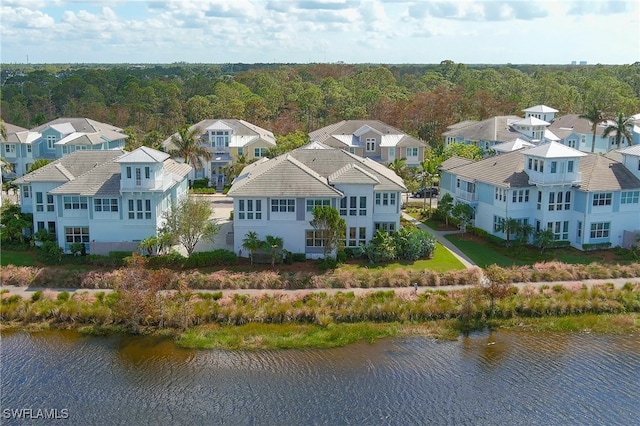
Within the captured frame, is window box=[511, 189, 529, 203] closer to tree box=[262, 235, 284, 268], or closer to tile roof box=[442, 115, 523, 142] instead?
tree box=[262, 235, 284, 268]

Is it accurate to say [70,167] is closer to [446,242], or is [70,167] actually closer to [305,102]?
[446,242]

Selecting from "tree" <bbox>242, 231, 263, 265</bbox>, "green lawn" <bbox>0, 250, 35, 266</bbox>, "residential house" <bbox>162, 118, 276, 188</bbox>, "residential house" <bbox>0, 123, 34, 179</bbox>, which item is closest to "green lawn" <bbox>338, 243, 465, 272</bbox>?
"tree" <bbox>242, 231, 263, 265</bbox>

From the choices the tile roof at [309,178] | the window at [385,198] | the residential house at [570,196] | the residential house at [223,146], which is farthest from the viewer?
the residential house at [223,146]

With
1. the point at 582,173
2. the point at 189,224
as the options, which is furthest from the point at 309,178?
the point at 582,173

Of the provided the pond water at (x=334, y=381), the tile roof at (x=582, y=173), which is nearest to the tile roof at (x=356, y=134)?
the tile roof at (x=582, y=173)

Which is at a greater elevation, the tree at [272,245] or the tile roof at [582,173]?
the tile roof at [582,173]

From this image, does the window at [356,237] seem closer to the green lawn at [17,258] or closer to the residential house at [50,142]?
the green lawn at [17,258]

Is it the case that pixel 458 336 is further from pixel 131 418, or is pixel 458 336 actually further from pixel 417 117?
pixel 417 117
